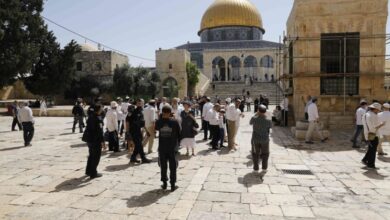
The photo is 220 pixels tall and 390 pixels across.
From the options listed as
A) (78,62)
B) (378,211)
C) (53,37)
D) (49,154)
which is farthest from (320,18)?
(78,62)

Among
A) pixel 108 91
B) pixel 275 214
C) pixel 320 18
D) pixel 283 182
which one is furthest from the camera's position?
pixel 108 91

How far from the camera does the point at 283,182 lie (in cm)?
616

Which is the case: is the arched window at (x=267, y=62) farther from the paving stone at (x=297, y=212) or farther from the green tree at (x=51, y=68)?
the paving stone at (x=297, y=212)

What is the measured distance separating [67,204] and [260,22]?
1977 inches

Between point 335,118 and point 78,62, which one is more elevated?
point 78,62

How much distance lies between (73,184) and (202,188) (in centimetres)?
235

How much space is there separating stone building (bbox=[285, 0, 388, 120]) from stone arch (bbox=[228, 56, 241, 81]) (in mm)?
31790

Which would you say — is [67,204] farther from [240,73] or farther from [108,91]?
[240,73]

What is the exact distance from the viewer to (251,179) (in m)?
6.34

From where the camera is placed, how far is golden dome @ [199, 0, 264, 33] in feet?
157

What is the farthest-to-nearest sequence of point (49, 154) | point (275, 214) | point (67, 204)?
point (49, 154)
point (67, 204)
point (275, 214)

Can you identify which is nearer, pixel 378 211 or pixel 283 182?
pixel 378 211

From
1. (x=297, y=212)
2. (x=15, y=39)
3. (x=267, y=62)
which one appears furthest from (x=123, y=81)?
(x=297, y=212)

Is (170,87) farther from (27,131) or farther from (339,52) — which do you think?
(27,131)
